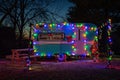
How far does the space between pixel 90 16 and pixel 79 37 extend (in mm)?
16368

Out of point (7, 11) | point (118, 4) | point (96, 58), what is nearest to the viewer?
point (96, 58)

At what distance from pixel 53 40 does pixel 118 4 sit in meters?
17.2

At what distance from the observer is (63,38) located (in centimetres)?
2420

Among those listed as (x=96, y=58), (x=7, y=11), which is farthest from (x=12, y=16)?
(x=96, y=58)

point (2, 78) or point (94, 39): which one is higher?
point (94, 39)

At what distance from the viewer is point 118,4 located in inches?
1555

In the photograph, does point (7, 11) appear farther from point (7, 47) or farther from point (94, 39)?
point (94, 39)

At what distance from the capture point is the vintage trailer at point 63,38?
24219 mm

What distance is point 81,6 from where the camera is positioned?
41.7 meters

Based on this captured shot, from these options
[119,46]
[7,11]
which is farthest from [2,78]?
[119,46]

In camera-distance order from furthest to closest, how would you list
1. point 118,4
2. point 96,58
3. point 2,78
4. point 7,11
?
point 118,4 → point 7,11 → point 96,58 → point 2,78

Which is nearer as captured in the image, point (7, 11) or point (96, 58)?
point (96, 58)

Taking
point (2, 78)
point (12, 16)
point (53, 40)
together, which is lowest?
point (2, 78)

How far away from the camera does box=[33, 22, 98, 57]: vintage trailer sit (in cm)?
2422
